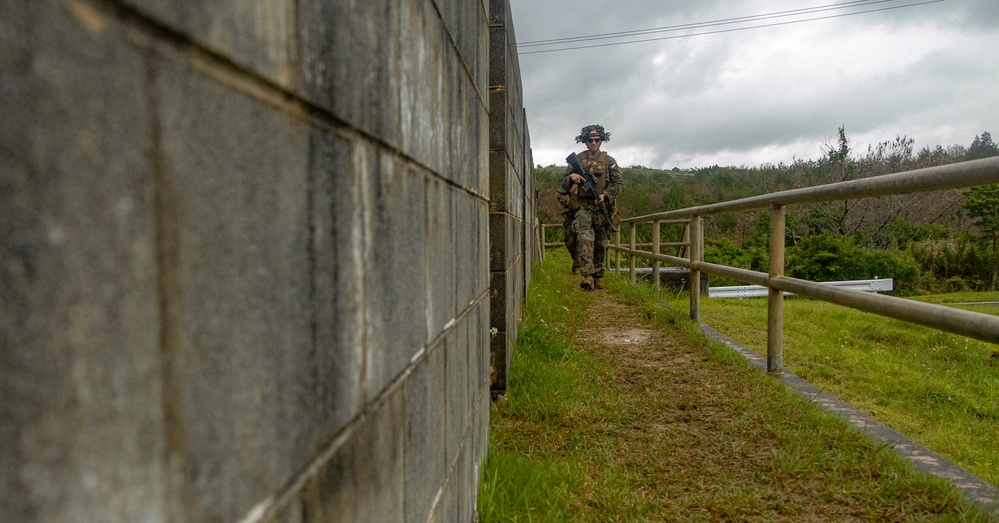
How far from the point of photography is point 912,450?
2375mm

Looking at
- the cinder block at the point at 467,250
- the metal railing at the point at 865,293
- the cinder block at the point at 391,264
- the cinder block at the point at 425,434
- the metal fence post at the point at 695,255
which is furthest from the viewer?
the metal fence post at the point at 695,255

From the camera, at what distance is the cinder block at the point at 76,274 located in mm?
308

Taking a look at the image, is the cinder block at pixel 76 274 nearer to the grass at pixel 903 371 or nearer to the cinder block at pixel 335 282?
the cinder block at pixel 335 282

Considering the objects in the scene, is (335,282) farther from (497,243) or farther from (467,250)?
(497,243)

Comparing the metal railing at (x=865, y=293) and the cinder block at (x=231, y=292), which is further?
the metal railing at (x=865, y=293)

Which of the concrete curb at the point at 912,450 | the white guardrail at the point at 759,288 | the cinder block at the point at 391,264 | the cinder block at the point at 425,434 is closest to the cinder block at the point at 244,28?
the cinder block at the point at 391,264

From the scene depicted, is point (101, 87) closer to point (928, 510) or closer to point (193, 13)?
point (193, 13)

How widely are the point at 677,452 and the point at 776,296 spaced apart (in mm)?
1280

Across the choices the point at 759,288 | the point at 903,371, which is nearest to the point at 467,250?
the point at 903,371

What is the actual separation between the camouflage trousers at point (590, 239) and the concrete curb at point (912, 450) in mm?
4362

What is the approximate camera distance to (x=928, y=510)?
195cm

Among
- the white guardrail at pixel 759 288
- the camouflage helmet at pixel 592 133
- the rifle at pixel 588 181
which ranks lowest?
the white guardrail at pixel 759 288

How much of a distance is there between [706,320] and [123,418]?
5.85 metres

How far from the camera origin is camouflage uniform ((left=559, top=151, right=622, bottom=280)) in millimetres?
8031
